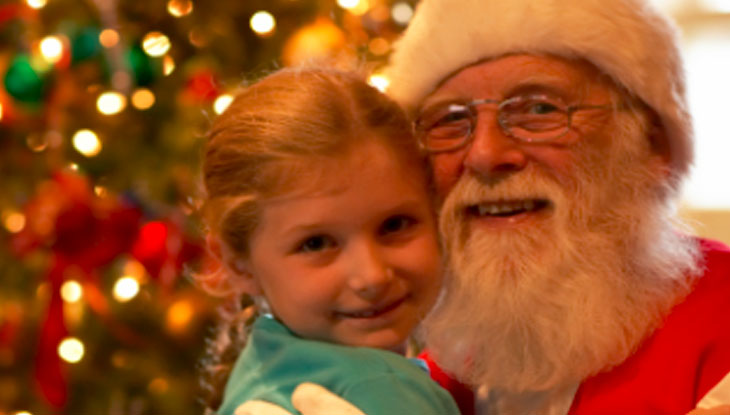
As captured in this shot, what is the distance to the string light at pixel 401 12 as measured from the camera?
2629 mm

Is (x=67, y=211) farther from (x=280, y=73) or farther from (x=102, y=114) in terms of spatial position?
(x=280, y=73)

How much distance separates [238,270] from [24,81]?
1.21 metres

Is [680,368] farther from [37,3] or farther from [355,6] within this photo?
[37,3]

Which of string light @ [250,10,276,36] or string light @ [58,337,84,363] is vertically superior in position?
string light @ [250,10,276,36]

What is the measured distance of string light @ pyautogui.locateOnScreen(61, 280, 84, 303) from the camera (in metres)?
2.58

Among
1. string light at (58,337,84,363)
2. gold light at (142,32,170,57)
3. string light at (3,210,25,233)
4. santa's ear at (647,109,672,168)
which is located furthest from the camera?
string light at (3,210,25,233)

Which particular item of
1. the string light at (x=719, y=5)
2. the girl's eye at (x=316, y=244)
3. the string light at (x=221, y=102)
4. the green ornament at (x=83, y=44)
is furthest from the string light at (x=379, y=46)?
the string light at (x=719, y=5)

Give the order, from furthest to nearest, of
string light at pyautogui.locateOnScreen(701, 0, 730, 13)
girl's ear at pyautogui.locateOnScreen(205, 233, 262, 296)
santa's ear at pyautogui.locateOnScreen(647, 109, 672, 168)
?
string light at pyautogui.locateOnScreen(701, 0, 730, 13) → santa's ear at pyautogui.locateOnScreen(647, 109, 672, 168) → girl's ear at pyautogui.locateOnScreen(205, 233, 262, 296)

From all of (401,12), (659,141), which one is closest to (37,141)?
(401,12)

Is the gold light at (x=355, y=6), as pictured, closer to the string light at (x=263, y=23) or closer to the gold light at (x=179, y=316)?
the string light at (x=263, y=23)

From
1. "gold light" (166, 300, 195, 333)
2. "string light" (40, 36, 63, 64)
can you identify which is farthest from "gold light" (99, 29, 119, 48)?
"gold light" (166, 300, 195, 333)

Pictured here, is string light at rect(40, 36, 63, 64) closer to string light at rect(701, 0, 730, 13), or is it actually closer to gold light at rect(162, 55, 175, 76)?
gold light at rect(162, 55, 175, 76)

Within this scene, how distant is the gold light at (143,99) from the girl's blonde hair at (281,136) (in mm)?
1094

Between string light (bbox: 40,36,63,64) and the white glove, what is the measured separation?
1.50 metres
